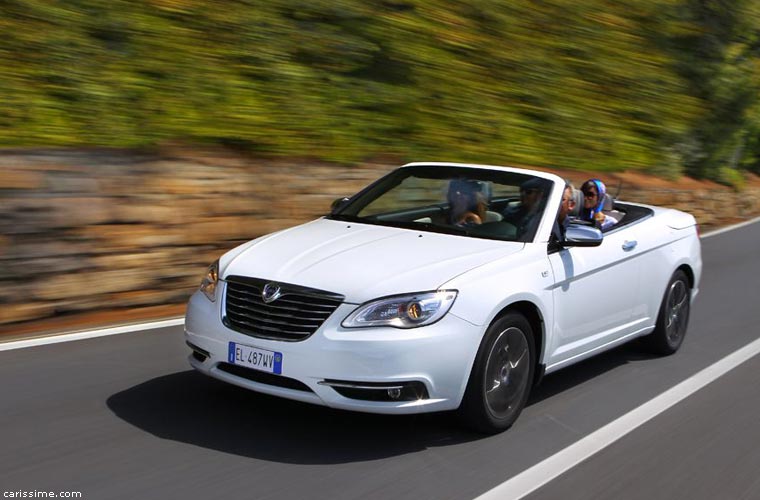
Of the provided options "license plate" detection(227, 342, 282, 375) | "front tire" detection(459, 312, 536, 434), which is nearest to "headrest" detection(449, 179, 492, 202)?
"front tire" detection(459, 312, 536, 434)

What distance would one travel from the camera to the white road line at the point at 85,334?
23.0 ft

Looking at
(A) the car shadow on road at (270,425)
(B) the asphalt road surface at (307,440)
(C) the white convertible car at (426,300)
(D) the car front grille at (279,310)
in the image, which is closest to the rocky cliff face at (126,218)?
(B) the asphalt road surface at (307,440)

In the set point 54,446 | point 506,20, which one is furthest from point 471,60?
point 54,446

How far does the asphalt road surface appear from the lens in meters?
4.57

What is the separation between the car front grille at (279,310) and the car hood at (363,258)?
6cm

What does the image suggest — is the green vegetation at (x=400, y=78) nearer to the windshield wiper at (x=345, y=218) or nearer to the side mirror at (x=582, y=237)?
the windshield wiper at (x=345, y=218)

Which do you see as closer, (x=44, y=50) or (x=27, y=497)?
(x=27, y=497)

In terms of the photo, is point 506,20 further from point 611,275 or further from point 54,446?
point 54,446

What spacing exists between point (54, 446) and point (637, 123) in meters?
16.0

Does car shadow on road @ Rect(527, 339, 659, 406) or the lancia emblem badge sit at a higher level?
the lancia emblem badge

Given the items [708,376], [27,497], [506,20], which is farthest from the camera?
[506,20]

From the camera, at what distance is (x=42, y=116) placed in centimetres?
895

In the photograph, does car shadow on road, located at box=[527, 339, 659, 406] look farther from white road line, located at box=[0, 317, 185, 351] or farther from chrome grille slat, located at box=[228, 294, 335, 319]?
white road line, located at box=[0, 317, 185, 351]

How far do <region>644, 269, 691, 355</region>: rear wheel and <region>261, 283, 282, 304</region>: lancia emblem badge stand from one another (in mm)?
3530
